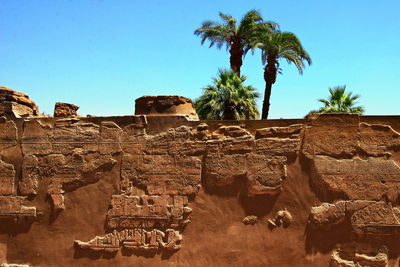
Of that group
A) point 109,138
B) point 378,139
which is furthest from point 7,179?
point 378,139

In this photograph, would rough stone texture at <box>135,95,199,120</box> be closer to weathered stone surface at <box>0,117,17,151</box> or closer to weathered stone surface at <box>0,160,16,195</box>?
weathered stone surface at <box>0,117,17,151</box>

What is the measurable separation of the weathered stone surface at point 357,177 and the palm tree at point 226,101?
9.61 m

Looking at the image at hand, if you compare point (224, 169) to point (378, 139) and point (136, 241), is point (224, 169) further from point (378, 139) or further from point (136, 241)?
point (378, 139)

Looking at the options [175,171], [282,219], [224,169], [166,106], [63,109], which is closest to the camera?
[282,219]

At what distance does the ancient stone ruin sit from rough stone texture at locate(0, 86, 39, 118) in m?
0.23

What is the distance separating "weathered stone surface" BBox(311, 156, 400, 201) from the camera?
4.88 meters

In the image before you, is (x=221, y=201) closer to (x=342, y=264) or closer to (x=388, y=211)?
(x=342, y=264)

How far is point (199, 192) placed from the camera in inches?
209

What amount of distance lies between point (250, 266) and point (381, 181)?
2.07 metres

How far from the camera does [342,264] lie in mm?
4863

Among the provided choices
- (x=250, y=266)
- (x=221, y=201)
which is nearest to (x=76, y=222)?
(x=221, y=201)

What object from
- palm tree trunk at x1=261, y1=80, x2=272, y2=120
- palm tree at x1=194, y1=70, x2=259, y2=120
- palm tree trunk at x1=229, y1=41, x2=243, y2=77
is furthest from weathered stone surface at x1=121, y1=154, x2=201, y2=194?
palm tree trunk at x1=229, y1=41, x2=243, y2=77

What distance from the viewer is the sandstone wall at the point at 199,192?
494 cm

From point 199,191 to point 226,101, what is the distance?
9.67m
